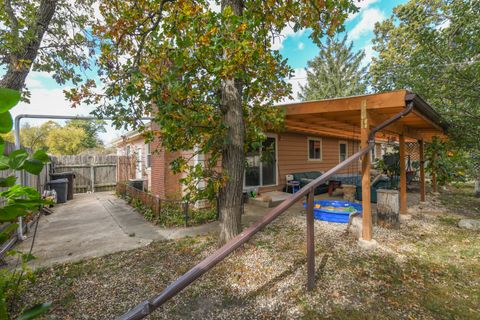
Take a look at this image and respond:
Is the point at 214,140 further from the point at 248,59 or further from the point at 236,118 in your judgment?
the point at 248,59

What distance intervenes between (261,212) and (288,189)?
2709 mm

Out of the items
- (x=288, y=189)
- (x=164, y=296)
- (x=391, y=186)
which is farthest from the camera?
(x=288, y=189)

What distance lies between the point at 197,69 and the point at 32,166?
2.41 metres

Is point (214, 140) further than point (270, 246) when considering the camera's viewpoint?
No

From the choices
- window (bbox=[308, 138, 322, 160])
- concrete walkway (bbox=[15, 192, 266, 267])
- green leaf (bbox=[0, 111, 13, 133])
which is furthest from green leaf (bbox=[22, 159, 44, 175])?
window (bbox=[308, 138, 322, 160])

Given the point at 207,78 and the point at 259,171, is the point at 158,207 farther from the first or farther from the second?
the point at 259,171

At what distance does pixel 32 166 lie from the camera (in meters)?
0.95

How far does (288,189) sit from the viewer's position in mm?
8742

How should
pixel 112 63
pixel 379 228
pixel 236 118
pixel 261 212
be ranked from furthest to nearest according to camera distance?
1. pixel 261 212
2. pixel 379 228
3. pixel 112 63
4. pixel 236 118

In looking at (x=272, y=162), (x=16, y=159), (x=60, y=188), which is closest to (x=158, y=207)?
(x=272, y=162)

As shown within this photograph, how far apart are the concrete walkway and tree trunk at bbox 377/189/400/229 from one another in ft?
9.09

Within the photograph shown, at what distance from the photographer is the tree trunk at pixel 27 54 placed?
428 centimetres

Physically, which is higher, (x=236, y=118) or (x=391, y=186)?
(x=236, y=118)

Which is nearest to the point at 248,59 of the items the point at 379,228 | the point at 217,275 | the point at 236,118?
the point at 236,118
